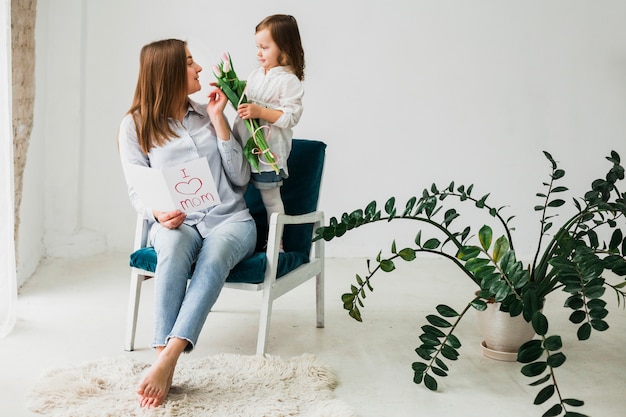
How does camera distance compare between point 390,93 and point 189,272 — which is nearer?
point 189,272

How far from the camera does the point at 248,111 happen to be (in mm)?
2672

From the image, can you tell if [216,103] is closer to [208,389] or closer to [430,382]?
[208,389]

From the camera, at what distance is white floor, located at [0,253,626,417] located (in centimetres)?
234

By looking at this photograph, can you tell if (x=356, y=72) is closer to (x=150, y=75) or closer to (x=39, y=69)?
(x=39, y=69)

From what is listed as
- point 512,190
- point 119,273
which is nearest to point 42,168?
point 119,273

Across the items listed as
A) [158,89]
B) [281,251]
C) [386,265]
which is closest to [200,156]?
[158,89]

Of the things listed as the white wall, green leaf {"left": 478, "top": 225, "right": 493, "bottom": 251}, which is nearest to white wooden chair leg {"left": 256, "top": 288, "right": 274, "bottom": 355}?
green leaf {"left": 478, "top": 225, "right": 493, "bottom": 251}

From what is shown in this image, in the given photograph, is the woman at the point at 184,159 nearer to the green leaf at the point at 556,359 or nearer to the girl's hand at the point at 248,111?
the girl's hand at the point at 248,111

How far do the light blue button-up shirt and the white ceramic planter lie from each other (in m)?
0.92

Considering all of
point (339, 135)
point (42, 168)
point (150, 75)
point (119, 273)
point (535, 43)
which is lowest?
point (119, 273)

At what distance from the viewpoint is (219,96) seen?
270 cm

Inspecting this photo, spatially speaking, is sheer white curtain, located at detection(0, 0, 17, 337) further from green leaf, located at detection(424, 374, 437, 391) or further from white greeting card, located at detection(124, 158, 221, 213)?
green leaf, located at detection(424, 374, 437, 391)

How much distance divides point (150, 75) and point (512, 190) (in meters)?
2.64

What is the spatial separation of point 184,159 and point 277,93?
0.42m
